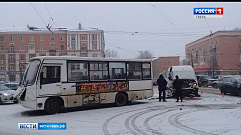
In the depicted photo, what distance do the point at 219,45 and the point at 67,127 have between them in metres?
51.1

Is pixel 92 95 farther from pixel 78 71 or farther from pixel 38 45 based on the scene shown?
pixel 38 45

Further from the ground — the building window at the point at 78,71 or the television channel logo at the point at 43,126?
the building window at the point at 78,71

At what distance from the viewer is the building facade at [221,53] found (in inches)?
2082

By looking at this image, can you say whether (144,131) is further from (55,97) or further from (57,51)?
(57,51)

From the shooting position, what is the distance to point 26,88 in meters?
11.6

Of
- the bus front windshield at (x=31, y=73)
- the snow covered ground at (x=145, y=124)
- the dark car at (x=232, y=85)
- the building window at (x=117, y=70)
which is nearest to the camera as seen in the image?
the snow covered ground at (x=145, y=124)

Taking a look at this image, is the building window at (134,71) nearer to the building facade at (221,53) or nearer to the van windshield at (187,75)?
the van windshield at (187,75)

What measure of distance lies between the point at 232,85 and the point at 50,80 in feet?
49.6

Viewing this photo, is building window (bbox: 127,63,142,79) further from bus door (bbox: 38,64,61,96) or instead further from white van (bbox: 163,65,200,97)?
white van (bbox: 163,65,200,97)

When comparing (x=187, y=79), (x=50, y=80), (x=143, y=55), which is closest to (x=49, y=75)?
(x=50, y=80)

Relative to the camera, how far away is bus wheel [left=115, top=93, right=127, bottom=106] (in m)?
14.5

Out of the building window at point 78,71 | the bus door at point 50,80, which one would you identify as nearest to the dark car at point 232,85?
the building window at point 78,71

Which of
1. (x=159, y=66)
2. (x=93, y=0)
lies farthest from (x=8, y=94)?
(x=159, y=66)

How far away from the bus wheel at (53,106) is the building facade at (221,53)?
140 feet
